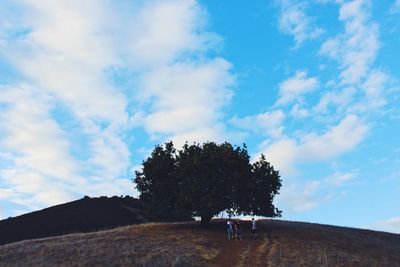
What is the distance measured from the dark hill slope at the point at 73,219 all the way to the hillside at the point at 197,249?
17.8 metres

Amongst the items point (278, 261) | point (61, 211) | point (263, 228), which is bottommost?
point (278, 261)

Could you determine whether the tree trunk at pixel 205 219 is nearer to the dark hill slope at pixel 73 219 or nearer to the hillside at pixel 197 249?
the hillside at pixel 197 249

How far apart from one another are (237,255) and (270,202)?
1544 centimetres

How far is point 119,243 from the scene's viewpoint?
151 ft

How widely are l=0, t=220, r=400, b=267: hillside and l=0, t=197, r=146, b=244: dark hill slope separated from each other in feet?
58.3

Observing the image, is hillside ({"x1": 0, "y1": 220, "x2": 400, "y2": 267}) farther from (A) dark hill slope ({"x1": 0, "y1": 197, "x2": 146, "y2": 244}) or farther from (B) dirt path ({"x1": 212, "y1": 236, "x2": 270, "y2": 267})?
(A) dark hill slope ({"x1": 0, "y1": 197, "x2": 146, "y2": 244})

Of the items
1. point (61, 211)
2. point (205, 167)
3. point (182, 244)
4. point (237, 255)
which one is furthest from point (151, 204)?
point (61, 211)

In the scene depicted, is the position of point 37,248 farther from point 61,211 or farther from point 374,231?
point 374,231

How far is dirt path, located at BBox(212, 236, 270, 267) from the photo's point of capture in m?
39.2

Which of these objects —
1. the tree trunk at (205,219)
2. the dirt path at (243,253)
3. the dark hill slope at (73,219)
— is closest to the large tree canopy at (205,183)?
the tree trunk at (205,219)

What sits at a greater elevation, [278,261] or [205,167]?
[205,167]

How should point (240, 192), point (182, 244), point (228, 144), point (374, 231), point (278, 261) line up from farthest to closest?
point (374, 231), point (228, 144), point (240, 192), point (182, 244), point (278, 261)

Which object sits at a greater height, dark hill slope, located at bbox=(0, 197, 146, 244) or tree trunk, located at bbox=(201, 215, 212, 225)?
dark hill slope, located at bbox=(0, 197, 146, 244)

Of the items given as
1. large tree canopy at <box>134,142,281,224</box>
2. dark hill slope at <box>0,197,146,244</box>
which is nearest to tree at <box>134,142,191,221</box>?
large tree canopy at <box>134,142,281,224</box>
